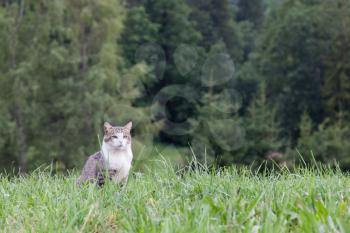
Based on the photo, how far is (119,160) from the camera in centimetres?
603

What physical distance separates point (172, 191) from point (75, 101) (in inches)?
1148

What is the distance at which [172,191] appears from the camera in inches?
194

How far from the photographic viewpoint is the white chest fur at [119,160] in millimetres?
5906

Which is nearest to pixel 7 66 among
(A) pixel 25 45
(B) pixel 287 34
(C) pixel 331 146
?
(A) pixel 25 45

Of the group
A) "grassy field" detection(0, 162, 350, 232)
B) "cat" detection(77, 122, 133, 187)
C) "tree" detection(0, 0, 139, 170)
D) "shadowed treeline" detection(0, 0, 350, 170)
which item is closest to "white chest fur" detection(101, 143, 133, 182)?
"cat" detection(77, 122, 133, 187)

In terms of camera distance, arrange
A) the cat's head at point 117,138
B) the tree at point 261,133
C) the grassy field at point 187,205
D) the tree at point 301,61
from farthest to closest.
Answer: the tree at point 301,61 → the tree at point 261,133 → the cat's head at point 117,138 → the grassy field at point 187,205

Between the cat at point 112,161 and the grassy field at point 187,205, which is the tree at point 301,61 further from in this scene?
the grassy field at point 187,205

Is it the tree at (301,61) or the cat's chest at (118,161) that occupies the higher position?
the cat's chest at (118,161)

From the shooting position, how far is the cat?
5871 mm

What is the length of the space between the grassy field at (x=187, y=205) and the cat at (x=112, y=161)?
0.32 metres

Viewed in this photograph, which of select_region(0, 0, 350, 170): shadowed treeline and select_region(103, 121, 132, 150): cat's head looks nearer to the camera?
select_region(103, 121, 132, 150): cat's head

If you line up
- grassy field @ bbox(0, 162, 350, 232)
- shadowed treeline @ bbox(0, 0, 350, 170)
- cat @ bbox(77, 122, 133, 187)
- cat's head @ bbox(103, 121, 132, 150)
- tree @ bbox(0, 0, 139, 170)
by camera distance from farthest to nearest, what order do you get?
shadowed treeline @ bbox(0, 0, 350, 170) → tree @ bbox(0, 0, 139, 170) → cat's head @ bbox(103, 121, 132, 150) → cat @ bbox(77, 122, 133, 187) → grassy field @ bbox(0, 162, 350, 232)

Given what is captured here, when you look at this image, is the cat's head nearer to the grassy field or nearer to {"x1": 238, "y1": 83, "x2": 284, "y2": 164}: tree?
the grassy field

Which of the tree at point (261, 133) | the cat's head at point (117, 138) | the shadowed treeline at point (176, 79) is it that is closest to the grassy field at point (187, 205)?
the cat's head at point (117, 138)
